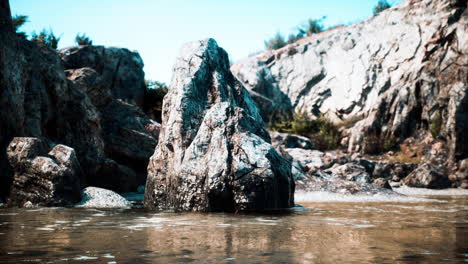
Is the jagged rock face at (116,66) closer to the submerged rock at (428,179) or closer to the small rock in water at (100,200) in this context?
the small rock in water at (100,200)

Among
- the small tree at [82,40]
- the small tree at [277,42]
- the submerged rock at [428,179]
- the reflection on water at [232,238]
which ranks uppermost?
the small tree at [277,42]

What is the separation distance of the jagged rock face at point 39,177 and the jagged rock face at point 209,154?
65.8 inches

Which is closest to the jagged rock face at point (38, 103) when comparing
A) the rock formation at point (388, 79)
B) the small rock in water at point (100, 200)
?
the small rock in water at point (100, 200)

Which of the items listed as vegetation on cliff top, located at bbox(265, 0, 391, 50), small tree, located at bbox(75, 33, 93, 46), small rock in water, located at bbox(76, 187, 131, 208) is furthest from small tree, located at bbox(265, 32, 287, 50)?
small rock in water, located at bbox(76, 187, 131, 208)

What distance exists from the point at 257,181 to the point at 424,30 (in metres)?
25.9

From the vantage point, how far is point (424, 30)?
90.0 feet

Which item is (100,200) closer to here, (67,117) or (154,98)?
(67,117)

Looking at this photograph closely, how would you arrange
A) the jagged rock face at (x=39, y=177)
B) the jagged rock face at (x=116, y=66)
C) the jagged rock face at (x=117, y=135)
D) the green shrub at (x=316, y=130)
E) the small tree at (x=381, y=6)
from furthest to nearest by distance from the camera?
the small tree at (x=381, y=6)
the green shrub at (x=316, y=130)
the jagged rock face at (x=116, y=66)
the jagged rock face at (x=117, y=135)
the jagged rock face at (x=39, y=177)

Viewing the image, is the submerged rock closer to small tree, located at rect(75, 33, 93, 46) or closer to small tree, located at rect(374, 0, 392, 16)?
small tree, located at rect(75, 33, 93, 46)

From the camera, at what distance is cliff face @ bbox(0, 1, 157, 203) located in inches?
358

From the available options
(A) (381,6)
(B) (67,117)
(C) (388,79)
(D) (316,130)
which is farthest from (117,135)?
(A) (381,6)

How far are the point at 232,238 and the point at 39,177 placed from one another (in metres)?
5.67

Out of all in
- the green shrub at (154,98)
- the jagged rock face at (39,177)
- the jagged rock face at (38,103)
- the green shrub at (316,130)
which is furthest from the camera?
the green shrub at (316,130)

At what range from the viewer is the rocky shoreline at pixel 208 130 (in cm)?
720
